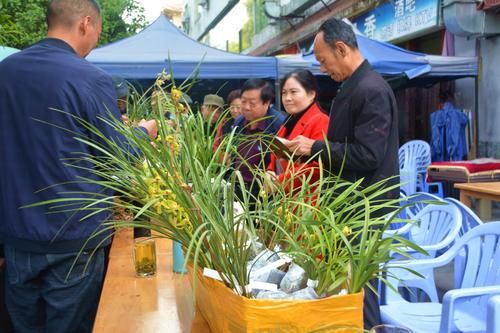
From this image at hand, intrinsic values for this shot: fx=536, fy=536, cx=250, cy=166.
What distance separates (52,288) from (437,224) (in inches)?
74.7

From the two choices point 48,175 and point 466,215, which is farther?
point 466,215

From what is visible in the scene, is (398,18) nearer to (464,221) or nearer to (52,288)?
(464,221)

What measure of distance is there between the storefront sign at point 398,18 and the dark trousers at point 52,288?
6961 millimetres

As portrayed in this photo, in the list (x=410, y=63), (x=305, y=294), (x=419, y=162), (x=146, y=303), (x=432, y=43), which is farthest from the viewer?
(x=432, y=43)

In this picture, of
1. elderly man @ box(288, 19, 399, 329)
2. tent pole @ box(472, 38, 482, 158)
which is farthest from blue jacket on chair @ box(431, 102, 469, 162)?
elderly man @ box(288, 19, 399, 329)

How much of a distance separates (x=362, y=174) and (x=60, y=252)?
1.18 m

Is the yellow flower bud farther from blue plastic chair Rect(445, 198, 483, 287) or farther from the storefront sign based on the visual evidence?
the storefront sign

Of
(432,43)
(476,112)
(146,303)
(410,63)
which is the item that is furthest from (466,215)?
(432,43)

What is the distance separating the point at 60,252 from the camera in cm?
173

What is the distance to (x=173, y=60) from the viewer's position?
545cm

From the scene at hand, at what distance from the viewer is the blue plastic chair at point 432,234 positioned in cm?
235

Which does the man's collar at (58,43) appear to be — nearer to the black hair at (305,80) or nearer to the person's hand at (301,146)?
the person's hand at (301,146)

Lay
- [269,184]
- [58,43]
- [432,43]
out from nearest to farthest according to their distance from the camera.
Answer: [269,184], [58,43], [432,43]

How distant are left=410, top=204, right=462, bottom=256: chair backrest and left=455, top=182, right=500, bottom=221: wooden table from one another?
1.06 m
